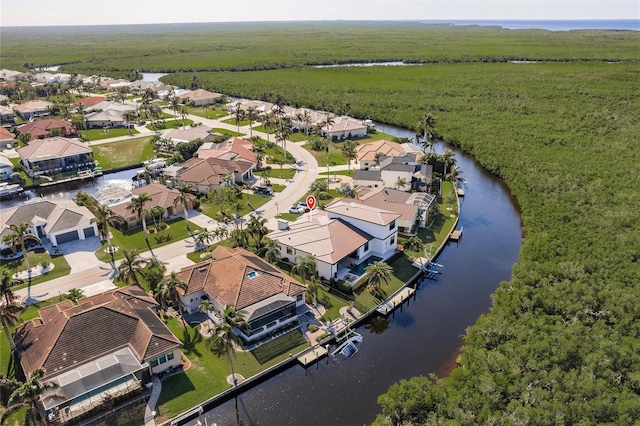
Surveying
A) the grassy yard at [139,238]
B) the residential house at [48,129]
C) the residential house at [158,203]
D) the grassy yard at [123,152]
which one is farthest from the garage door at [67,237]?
the residential house at [48,129]

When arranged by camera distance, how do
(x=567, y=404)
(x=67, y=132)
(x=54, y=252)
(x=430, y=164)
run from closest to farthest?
1. (x=567, y=404)
2. (x=54, y=252)
3. (x=430, y=164)
4. (x=67, y=132)

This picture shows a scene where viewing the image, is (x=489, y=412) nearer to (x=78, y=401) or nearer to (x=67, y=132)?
(x=78, y=401)

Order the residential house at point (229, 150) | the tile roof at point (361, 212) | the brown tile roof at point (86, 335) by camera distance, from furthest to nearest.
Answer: the residential house at point (229, 150) → the tile roof at point (361, 212) → the brown tile roof at point (86, 335)

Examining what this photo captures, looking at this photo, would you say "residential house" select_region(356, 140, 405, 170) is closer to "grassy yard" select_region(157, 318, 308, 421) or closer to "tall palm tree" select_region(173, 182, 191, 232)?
"tall palm tree" select_region(173, 182, 191, 232)

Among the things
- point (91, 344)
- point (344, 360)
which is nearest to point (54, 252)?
point (91, 344)

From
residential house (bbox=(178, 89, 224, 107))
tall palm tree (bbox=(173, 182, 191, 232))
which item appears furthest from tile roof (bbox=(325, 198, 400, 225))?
residential house (bbox=(178, 89, 224, 107))

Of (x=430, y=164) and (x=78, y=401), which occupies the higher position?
(x=430, y=164)

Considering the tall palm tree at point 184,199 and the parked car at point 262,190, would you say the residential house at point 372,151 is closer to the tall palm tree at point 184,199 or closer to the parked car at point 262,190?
the parked car at point 262,190
